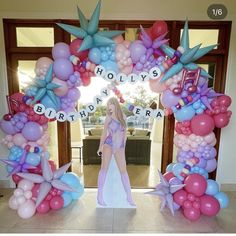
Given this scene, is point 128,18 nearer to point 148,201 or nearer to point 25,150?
point 25,150

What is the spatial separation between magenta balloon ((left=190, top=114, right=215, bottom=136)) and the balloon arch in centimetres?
1

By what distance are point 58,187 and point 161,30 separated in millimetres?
2184

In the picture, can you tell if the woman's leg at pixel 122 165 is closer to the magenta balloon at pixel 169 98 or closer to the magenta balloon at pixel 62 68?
the magenta balloon at pixel 169 98

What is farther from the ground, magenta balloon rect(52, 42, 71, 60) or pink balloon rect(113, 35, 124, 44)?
pink balloon rect(113, 35, 124, 44)

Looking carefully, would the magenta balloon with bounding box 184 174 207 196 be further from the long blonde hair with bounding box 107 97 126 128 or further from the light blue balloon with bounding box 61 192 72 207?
the light blue balloon with bounding box 61 192 72 207

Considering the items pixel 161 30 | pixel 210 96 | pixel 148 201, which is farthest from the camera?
pixel 148 201

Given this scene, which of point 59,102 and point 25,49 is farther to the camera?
point 25,49

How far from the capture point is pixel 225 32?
2926 millimetres

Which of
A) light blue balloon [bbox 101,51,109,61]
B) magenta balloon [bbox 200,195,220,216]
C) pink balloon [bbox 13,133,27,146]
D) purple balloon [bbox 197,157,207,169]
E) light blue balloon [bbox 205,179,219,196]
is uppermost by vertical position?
light blue balloon [bbox 101,51,109,61]

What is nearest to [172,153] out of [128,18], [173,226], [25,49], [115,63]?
[173,226]

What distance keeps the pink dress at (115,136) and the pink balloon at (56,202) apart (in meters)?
0.91

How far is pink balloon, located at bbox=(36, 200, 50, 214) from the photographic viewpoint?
2.44 metres

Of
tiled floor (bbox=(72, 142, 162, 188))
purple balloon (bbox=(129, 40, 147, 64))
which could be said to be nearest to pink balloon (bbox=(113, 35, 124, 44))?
purple balloon (bbox=(129, 40, 147, 64))

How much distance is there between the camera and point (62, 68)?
7.29ft
